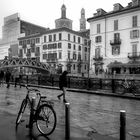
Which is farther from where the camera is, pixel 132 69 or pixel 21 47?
pixel 21 47

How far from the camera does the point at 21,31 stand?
3804 inches

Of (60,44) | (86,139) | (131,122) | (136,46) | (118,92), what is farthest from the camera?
(60,44)

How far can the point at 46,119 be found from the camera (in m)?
5.29

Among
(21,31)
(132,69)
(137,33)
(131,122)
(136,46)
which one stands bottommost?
(131,122)

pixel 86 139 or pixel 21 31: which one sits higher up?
pixel 21 31

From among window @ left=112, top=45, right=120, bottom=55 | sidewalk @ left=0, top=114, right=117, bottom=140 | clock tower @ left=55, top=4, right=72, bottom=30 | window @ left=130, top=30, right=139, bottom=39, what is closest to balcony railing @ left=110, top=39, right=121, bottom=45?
window @ left=112, top=45, right=120, bottom=55

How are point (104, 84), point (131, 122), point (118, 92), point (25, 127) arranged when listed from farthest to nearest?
point (104, 84) < point (118, 92) < point (131, 122) < point (25, 127)

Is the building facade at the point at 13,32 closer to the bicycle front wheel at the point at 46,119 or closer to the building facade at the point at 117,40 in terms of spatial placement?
the building facade at the point at 117,40

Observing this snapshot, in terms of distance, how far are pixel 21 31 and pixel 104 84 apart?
8528 cm

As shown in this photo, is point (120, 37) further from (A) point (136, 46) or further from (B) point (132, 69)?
(B) point (132, 69)

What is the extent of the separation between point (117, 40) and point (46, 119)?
41033mm

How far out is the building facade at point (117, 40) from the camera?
4197cm

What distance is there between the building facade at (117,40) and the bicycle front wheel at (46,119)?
37173 millimetres

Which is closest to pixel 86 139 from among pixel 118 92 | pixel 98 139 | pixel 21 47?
pixel 98 139
